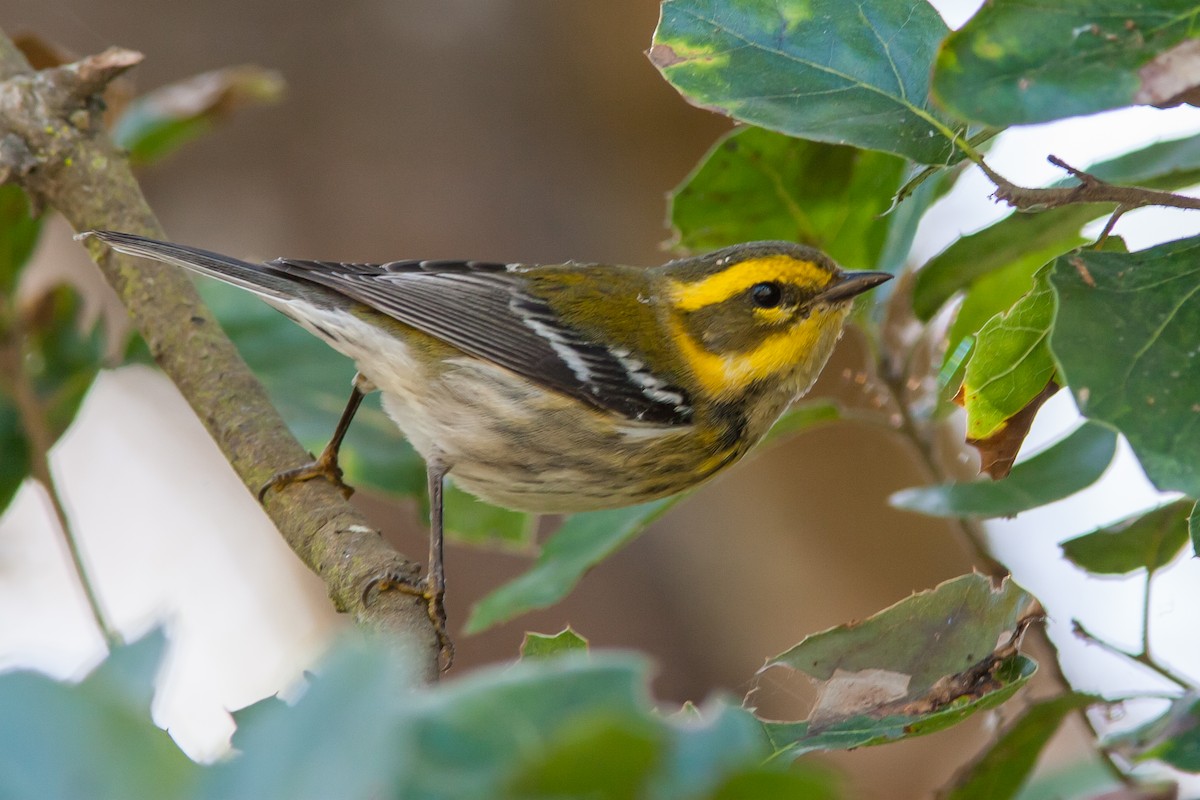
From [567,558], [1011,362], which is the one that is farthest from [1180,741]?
[567,558]

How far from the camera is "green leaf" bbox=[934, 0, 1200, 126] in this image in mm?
1228

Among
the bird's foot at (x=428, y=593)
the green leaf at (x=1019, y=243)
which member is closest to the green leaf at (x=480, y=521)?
the bird's foot at (x=428, y=593)

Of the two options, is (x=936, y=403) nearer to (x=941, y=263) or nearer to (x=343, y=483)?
(x=941, y=263)

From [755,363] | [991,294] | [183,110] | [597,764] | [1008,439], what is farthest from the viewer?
[755,363]

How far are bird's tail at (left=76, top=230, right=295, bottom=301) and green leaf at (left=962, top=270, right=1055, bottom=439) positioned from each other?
159 cm

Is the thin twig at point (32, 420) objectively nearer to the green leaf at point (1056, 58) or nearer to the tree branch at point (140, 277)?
the tree branch at point (140, 277)

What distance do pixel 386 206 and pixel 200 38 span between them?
4.04ft

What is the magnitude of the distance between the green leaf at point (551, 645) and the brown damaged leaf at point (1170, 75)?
87cm

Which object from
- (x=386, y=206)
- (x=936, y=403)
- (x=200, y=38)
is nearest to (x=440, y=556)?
(x=936, y=403)

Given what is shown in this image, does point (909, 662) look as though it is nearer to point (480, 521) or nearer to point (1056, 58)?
point (1056, 58)

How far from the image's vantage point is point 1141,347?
Answer: 1292 millimetres

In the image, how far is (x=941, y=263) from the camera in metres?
2.18

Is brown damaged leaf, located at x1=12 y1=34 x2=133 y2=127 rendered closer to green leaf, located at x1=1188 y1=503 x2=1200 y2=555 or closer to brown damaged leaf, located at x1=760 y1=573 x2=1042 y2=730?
brown damaged leaf, located at x1=760 y1=573 x2=1042 y2=730

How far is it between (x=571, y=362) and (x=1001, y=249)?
1.05 m
